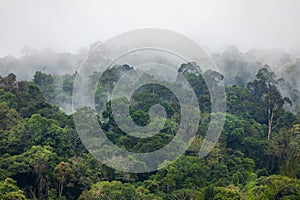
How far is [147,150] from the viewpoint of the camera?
22.2 m

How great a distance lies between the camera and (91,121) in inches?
936

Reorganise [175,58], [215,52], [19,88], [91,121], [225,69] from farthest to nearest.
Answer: [215,52] < [225,69] < [175,58] < [19,88] < [91,121]

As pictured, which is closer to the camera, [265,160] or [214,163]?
[214,163]

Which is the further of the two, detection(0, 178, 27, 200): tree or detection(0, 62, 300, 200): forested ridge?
detection(0, 62, 300, 200): forested ridge

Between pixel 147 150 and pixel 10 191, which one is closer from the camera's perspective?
pixel 10 191

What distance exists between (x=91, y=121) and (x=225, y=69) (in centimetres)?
2148

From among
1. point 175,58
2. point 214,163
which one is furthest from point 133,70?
point 214,163

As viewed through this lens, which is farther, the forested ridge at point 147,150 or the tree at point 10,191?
the forested ridge at point 147,150

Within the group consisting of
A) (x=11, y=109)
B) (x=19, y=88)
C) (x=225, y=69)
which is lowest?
(x=11, y=109)

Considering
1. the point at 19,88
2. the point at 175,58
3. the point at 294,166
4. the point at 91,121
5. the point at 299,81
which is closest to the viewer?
the point at 294,166

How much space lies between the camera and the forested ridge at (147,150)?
19469 mm

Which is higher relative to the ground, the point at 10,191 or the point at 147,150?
the point at 147,150

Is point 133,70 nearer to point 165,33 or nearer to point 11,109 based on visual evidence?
point 165,33

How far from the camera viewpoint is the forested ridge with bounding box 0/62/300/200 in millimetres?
19469
